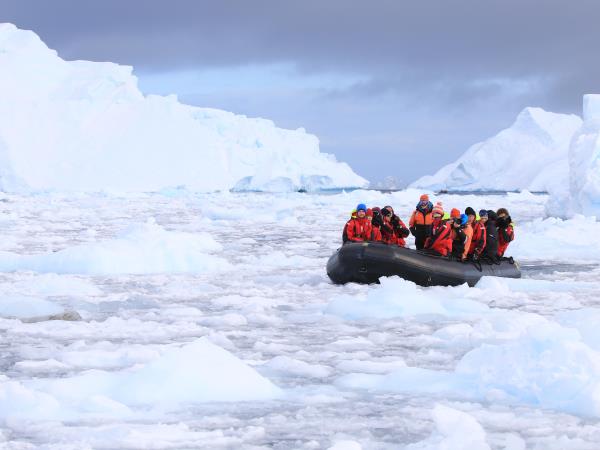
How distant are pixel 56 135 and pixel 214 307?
42084mm

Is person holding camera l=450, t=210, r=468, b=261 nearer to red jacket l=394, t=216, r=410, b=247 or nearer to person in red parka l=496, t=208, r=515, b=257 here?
red jacket l=394, t=216, r=410, b=247

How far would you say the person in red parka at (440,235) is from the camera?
10344mm

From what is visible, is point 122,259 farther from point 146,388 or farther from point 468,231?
point 146,388

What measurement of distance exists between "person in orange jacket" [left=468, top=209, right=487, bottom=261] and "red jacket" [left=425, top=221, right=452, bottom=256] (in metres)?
0.50

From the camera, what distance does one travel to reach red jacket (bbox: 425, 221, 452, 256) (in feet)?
33.9

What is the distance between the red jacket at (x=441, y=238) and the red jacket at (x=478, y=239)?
530 millimetres

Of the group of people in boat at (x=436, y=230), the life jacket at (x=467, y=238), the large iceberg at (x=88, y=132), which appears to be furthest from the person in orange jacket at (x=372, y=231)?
the large iceberg at (x=88, y=132)

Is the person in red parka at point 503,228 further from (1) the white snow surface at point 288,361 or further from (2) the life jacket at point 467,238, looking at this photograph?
(2) the life jacket at point 467,238

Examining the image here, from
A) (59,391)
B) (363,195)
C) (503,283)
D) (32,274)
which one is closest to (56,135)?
(363,195)

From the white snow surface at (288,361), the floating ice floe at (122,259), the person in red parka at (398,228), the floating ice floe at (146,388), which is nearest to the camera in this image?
the white snow surface at (288,361)

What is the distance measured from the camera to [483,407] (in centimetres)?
468

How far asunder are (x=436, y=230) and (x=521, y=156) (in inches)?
2695

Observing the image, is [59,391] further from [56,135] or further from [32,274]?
[56,135]

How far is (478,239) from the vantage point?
10797mm
